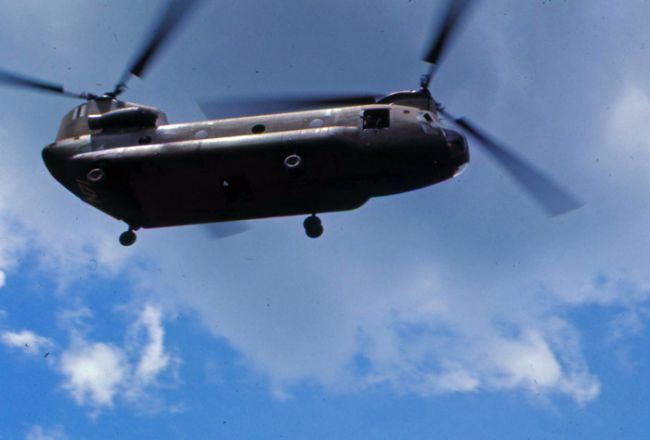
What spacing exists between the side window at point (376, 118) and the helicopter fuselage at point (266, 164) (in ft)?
0.08

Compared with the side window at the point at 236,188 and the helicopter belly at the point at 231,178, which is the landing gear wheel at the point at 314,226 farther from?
the side window at the point at 236,188

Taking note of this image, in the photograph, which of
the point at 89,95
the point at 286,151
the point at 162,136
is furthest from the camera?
the point at 89,95

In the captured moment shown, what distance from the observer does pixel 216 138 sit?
2095 cm

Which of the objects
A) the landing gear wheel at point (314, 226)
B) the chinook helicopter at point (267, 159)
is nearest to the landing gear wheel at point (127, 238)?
the chinook helicopter at point (267, 159)

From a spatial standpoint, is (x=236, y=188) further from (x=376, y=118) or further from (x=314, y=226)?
(x=376, y=118)

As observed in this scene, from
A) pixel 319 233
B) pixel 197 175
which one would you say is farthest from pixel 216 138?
pixel 319 233

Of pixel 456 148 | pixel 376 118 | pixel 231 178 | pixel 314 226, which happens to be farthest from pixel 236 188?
pixel 456 148

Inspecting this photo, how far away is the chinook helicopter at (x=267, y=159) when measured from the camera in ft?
65.5

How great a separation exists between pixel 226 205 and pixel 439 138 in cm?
559

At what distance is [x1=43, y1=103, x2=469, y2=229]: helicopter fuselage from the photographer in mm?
19953

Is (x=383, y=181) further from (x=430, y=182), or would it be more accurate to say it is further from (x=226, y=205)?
(x=226, y=205)

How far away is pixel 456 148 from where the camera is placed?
66.4ft

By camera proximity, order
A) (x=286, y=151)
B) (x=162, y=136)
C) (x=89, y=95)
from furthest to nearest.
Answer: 1. (x=89, y=95)
2. (x=162, y=136)
3. (x=286, y=151)

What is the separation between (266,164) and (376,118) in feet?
9.71
